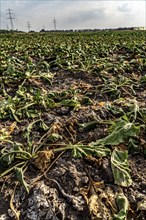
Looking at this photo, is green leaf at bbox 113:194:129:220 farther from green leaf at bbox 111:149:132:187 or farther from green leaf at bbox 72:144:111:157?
green leaf at bbox 72:144:111:157

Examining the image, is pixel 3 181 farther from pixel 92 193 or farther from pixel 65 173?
pixel 92 193

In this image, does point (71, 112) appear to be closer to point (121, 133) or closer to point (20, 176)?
point (121, 133)

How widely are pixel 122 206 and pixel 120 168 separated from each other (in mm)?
463

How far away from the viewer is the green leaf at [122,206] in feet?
9.15

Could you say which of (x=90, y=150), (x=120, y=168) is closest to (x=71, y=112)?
(x=90, y=150)

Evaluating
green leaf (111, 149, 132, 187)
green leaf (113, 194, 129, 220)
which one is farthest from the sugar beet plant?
green leaf (113, 194, 129, 220)

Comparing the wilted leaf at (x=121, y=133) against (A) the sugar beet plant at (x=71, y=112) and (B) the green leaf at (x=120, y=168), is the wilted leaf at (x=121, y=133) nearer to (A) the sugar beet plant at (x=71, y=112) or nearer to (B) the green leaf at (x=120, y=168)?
(A) the sugar beet plant at (x=71, y=112)

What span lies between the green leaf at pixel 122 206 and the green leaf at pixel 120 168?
0.16 metres

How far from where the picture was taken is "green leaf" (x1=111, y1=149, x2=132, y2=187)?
3.22 m

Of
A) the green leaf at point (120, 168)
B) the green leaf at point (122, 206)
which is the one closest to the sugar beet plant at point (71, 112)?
the green leaf at point (120, 168)

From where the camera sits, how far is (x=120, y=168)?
3.33 metres

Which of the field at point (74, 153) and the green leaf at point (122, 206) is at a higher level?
the field at point (74, 153)

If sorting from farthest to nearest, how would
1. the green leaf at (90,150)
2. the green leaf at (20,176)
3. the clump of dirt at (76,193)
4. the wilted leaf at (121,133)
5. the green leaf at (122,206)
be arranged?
the wilted leaf at (121,133) → the green leaf at (90,150) → the green leaf at (20,176) → the clump of dirt at (76,193) → the green leaf at (122,206)

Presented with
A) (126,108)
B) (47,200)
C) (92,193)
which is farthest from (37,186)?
(126,108)
